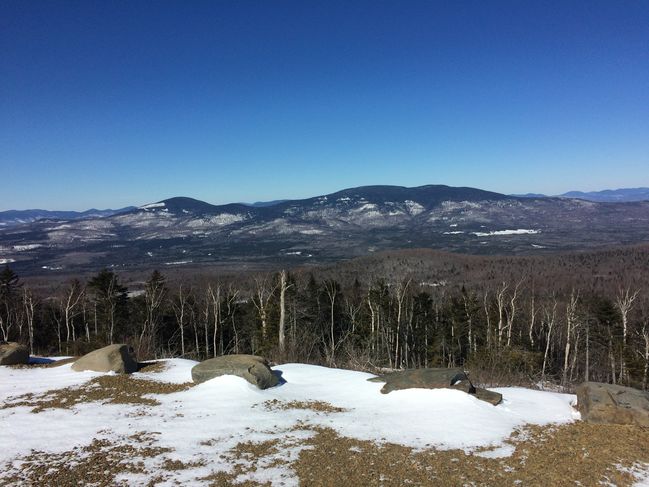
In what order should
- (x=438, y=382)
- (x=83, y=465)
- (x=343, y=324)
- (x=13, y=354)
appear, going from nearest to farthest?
(x=83, y=465)
(x=438, y=382)
(x=13, y=354)
(x=343, y=324)

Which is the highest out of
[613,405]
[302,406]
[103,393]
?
[103,393]

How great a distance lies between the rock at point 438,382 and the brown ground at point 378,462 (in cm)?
193

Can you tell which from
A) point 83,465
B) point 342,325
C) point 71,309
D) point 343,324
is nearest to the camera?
point 83,465

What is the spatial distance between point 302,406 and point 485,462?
5094 mm

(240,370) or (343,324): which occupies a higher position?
(240,370)

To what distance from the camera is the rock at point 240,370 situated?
12.5 meters

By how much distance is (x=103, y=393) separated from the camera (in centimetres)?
1177

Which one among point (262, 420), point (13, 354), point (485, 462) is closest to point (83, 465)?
point (262, 420)

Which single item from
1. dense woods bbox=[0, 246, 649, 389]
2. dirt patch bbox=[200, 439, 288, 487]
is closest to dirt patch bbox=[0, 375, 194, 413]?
dirt patch bbox=[200, 439, 288, 487]

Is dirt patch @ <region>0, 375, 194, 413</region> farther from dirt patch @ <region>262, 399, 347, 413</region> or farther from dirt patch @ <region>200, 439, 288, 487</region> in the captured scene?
dirt patch @ <region>200, 439, 288, 487</region>

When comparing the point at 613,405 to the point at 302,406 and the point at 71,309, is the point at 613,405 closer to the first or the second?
the point at 302,406

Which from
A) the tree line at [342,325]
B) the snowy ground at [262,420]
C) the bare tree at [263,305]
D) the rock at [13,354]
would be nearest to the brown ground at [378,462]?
the snowy ground at [262,420]

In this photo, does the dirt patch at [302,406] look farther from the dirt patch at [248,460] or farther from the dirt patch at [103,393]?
the dirt patch at [103,393]

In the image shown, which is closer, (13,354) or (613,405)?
(613,405)
